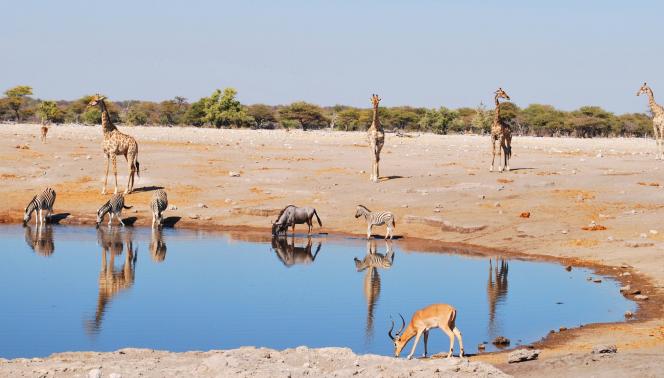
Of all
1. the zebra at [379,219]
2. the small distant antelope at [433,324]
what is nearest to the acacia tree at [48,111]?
the zebra at [379,219]

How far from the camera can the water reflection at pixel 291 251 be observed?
26.2 m

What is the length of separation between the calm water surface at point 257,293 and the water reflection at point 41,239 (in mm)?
74

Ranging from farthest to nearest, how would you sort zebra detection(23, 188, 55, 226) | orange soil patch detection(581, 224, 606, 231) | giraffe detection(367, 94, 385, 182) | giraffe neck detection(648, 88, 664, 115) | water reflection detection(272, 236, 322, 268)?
1. giraffe neck detection(648, 88, 664, 115)
2. giraffe detection(367, 94, 385, 182)
3. zebra detection(23, 188, 55, 226)
4. orange soil patch detection(581, 224, 606, 231)
5. water reflection detection(272, 236, 322, 268)

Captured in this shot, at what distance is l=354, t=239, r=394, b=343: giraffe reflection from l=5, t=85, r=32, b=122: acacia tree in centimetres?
7880

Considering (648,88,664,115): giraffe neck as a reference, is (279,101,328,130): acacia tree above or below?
below

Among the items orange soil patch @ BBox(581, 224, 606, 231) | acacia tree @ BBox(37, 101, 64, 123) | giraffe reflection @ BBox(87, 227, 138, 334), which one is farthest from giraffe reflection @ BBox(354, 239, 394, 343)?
acacia tree @ BBox(37, 101, 64, 123)

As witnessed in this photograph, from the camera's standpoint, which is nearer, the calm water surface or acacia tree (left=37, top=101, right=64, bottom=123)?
the calm water surface

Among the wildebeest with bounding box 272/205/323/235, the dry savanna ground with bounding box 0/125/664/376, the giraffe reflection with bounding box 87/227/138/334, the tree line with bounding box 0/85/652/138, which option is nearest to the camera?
the dry savanna ground with bounding box 0/125/664/376

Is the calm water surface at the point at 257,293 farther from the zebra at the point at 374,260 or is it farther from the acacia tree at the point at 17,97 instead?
the acacia tree at the point at 17,97

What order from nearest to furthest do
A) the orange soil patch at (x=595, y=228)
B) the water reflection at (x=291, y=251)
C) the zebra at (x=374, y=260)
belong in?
the zebra at (x=374, y=260) → the water reflection at (x=291, y=251) → the orange soil patch at (x=595, y=228)

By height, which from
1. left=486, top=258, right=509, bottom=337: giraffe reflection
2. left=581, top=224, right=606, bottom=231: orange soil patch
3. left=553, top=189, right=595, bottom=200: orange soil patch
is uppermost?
left=553, top=189, right=595, bottom=200: orange soil patch

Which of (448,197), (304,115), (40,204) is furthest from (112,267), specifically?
(304,115)

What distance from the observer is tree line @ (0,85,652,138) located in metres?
89.4

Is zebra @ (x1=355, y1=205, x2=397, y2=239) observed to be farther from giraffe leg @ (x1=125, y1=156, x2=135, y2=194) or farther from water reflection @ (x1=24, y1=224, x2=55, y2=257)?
giraffe leg @ (x1=125, y1=156, x2=135, y2=194)
